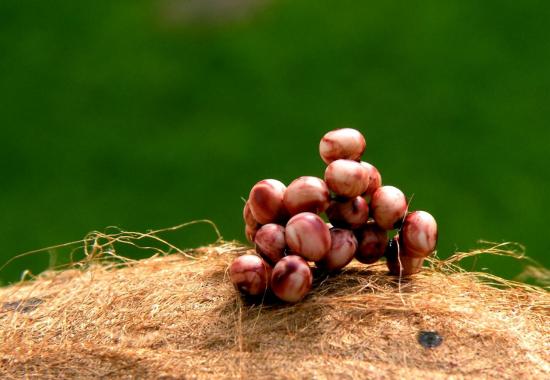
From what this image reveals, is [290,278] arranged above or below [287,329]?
above

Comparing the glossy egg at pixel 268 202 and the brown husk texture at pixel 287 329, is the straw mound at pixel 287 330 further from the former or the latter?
the glossy egg at pixel 268 202

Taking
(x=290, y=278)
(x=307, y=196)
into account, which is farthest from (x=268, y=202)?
(x=290, y=278)

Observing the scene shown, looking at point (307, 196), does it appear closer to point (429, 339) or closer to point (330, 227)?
point (330, 227)

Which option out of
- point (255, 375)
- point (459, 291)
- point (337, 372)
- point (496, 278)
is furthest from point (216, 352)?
point (496, 278)

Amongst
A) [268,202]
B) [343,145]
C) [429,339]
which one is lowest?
Result: [429,339]

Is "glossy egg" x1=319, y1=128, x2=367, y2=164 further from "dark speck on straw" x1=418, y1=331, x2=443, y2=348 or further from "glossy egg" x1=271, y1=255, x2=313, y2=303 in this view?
"dark speck on straw" x1=418, y1=331, x2=443, y2=348

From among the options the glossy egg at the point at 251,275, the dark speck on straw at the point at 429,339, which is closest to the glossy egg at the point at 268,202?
the glossy egg at the point at 251,275
